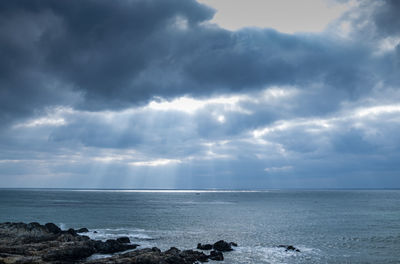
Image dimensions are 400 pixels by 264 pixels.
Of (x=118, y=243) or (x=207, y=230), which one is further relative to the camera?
(x=207, y=230)

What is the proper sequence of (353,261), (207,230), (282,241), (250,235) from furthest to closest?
(207,230) → (250,235) → (282,241) → (353,261)

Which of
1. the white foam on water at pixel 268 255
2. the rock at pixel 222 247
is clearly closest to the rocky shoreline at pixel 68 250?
the rock at pixel 222 247

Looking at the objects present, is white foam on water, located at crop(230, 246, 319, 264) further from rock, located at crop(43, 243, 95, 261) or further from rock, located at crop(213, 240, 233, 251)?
rock, located at crop(43, 243, 95, 261)

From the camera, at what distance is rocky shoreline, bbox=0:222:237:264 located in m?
36.8

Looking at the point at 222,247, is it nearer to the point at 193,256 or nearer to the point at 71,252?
the point at 193,256

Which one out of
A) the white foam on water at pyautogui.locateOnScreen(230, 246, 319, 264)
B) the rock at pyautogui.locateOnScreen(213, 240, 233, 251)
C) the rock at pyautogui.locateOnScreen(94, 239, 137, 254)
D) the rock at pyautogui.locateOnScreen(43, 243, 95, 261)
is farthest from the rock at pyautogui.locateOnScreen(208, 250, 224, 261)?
the rock at pyautogui.locateOnScreen(43, 243, 95, 261)

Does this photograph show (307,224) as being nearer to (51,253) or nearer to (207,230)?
(207,230)

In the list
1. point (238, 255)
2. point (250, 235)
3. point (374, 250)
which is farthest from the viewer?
point (250, 235)

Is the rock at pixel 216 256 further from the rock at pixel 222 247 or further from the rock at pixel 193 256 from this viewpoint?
A: the rock at pixel 222 247

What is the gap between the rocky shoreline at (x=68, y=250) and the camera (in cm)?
3684

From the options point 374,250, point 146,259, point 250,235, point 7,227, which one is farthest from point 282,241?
point 7,227

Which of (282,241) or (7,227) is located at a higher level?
(7,227)

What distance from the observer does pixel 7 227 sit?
5356 cm

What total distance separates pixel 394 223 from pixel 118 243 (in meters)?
73.7
